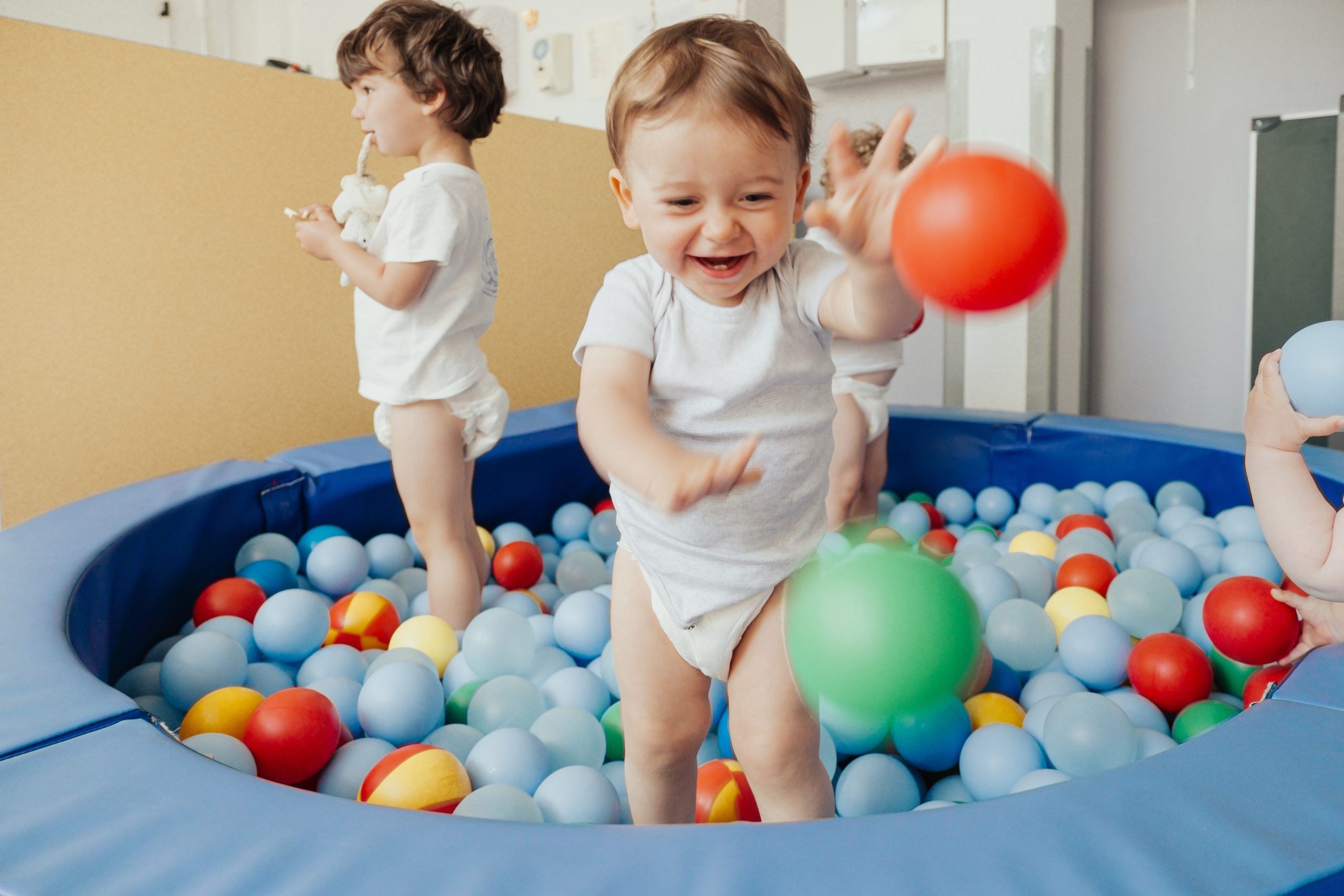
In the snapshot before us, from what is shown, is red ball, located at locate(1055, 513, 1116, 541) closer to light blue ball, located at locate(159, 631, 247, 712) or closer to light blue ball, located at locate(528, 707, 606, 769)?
light blue ball, located at locate(528, 707, 606, 769)

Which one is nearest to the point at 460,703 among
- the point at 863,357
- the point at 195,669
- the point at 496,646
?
the point at 496,646

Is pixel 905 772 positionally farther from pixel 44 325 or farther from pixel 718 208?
pixel 44 325

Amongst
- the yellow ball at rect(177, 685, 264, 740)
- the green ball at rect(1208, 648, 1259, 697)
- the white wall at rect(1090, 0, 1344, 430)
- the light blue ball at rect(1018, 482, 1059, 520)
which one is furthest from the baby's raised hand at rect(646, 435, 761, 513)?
the white wall at rect(1090, 0, 1344, 430)

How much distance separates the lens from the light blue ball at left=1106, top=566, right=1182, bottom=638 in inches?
51.4

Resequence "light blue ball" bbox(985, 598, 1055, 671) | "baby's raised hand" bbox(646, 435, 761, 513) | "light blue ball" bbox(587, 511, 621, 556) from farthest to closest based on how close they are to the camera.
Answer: "light blue ball" bbox(587, 511, 621, 556)
"light blue ball" bbox(985, 598, 1055, 671)
"baby's raised hand" bbox(646, 435, 761, 513)

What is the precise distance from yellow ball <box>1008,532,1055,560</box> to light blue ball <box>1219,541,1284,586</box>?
9.8 inches

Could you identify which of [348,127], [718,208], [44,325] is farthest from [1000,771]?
[348,127]

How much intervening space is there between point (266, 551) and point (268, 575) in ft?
0.23

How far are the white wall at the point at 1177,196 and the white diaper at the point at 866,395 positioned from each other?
1.21 m

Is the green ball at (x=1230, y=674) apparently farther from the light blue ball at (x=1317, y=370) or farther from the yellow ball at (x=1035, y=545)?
the light blue ball at (x=1317, y=370)

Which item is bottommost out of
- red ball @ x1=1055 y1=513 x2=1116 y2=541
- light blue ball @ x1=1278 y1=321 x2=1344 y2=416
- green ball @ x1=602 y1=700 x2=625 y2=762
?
green ball @ x1=602 y1=700 x2=625 y2=762

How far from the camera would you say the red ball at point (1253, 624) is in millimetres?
998

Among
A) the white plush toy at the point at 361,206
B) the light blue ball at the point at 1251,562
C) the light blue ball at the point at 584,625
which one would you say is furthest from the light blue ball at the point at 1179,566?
the white plush toy at the point at 361,206

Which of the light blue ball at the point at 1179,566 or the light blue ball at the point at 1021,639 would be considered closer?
the light blue ball at the point at 1021,639
